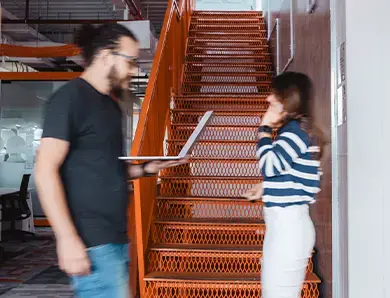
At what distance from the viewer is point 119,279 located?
5.03ft

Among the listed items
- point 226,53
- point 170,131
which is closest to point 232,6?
point 226,53

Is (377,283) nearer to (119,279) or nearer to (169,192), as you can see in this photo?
(119,279)

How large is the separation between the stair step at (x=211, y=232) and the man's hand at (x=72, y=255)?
2.63 m

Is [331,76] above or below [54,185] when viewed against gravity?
above

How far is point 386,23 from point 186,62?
181 inches

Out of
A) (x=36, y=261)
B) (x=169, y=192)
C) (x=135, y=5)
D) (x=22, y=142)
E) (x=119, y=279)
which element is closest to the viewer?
(x=119, y=279)

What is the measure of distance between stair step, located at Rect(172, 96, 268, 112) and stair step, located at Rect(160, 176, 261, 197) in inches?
55.6

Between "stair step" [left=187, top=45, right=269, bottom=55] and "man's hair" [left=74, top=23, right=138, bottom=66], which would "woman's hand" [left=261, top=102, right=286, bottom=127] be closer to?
"man's hair" [left=74, top=23, right=138, bottom=66]

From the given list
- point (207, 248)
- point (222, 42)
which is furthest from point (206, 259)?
point (222, 42)

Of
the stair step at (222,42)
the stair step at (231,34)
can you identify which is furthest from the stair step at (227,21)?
the stair step at (222,42)

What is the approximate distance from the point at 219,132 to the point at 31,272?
2512 millimetres

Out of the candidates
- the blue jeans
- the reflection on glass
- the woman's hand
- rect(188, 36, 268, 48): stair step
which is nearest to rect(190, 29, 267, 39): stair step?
rect(188, 36, 268, 48): stair step

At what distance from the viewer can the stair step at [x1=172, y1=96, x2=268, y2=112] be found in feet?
19.1

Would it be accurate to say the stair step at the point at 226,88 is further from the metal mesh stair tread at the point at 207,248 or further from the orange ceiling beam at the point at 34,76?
the orange ceiling beam at the point at 34,76
